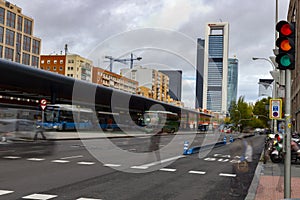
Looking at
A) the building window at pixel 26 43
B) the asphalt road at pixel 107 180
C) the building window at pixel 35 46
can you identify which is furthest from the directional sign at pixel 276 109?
the building window at pixel 35 46

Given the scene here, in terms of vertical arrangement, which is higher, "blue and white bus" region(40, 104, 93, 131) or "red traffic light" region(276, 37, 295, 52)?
"red traffic light" region(276, 37, 295, 52)

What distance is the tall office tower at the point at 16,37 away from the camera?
86.6 m

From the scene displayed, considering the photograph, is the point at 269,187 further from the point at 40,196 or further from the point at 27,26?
the point at 27,26

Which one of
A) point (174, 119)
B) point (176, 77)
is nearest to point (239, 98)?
point (174, 119)

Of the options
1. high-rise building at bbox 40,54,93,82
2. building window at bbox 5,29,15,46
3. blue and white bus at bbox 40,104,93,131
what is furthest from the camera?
high-rise building at bbox 40,54,93,82

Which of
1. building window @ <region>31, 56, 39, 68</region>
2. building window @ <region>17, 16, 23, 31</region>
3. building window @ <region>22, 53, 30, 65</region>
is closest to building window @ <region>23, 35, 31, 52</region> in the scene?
building window @ <region>22, 53, 30, 65</region>

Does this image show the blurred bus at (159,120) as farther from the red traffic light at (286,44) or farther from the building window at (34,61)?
the building window at (34,61)

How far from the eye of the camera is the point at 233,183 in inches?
430

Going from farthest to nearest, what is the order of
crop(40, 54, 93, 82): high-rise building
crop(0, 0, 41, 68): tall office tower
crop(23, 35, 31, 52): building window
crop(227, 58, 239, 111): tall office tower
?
crop(40, 54, 93, 82): high-rise building, crop(23, 35, 31, 52): building window, crop(0, 0, 41, 68): tall office tower, crop(227, 58, 239, 111): tall office tower

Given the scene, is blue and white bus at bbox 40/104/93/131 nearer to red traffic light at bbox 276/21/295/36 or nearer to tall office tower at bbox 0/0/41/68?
red traffic light at bbox 276/21/295/36

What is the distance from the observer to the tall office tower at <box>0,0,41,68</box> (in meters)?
86.6

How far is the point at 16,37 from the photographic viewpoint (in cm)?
9150

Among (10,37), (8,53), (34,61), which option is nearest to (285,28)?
(8,53)

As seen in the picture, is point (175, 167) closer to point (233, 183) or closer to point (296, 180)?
point (233, 183)
